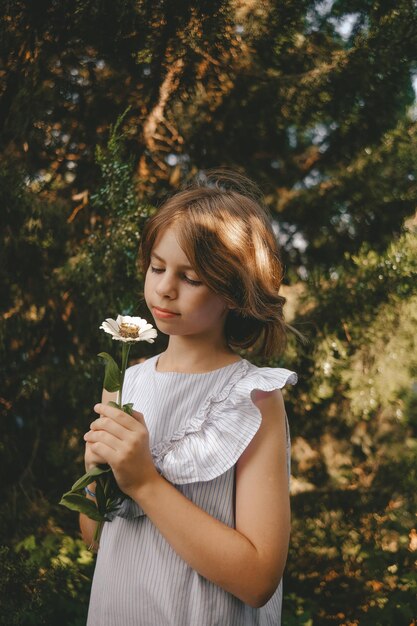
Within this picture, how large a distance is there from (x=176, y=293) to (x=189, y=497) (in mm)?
451

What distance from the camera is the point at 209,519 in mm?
1136

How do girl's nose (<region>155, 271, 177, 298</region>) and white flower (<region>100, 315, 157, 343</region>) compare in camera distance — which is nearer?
white flower (<region>100, 315, 157, 343</region>)

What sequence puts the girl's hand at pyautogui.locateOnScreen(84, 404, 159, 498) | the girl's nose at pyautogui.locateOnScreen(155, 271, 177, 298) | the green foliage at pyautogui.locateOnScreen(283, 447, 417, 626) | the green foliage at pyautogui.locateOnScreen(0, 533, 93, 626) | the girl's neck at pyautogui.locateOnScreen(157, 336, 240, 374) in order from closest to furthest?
the girl's hand at pyautogui.locateOnScreen(84, 404, 159, 498) < the girl's nose at pyautogui.locateOnScreen(155, 271, 177, 298) < the girl's neck at pyautogui.locateOnScreen(157, 336, 240, 374) < the green foliage at pyautogui.locateOnScreen(0, 533, 93, 626) < the green foliage at pyautogui.locateOnScreen(283, 447, 417, 626)

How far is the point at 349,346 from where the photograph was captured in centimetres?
244

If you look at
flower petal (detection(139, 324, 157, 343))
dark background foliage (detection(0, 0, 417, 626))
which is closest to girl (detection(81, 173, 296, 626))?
flower petal (detection(139, 324, 157, 343))

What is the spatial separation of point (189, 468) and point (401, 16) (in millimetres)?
2017

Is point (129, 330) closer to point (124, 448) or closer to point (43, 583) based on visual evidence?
point (124, 448)

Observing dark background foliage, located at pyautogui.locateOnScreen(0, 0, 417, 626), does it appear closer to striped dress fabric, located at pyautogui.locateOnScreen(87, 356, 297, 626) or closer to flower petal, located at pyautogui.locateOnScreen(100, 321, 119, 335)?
striped dress fabric, located at pyautogui.locateOnScreen(87, 356, 297, 626)

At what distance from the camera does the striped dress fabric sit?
119 centimetres

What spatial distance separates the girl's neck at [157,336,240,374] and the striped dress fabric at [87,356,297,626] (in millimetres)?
27

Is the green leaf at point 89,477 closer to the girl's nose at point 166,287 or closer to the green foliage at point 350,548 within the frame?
the girl's nose at point 166,287

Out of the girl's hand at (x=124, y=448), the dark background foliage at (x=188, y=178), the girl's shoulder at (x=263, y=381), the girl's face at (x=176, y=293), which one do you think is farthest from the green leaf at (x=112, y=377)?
the dark background foliage at (x=188, y=178)

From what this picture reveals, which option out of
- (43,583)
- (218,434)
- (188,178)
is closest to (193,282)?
(218,434)

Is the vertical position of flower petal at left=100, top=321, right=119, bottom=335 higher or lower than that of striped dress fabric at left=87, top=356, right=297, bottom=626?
higher
